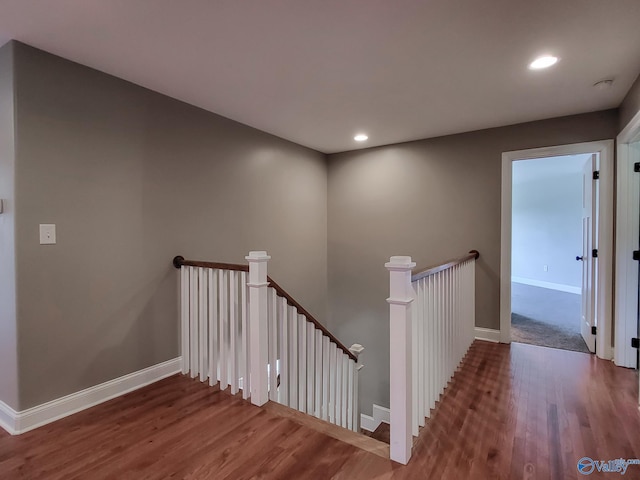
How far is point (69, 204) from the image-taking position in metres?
2.14

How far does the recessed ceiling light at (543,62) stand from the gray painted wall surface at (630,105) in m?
0.73

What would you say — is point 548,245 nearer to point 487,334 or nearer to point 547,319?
→ point 547,319

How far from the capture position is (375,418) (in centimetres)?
436

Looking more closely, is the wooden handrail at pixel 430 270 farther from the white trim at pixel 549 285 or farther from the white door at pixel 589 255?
the white trim at pixel 549 285

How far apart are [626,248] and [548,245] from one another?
5069 mm

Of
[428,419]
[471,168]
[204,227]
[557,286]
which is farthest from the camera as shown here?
[557,286]

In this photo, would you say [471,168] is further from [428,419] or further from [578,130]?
[428,419]

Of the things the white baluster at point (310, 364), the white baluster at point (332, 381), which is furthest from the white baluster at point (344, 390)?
the white baluster at point (310, 364)

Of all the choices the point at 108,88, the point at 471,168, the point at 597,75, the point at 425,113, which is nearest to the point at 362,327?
the point at 471,168

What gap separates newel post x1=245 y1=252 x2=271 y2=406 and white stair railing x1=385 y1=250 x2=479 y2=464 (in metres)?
0.93

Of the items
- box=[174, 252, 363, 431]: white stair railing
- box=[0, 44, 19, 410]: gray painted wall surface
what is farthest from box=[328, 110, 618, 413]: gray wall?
box=[0, 44, 19, 410]: gray painted wall surface

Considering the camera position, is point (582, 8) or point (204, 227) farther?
point (204, 227)

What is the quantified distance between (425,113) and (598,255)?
208 centimetres

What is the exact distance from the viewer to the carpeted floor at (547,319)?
12.0 ft
